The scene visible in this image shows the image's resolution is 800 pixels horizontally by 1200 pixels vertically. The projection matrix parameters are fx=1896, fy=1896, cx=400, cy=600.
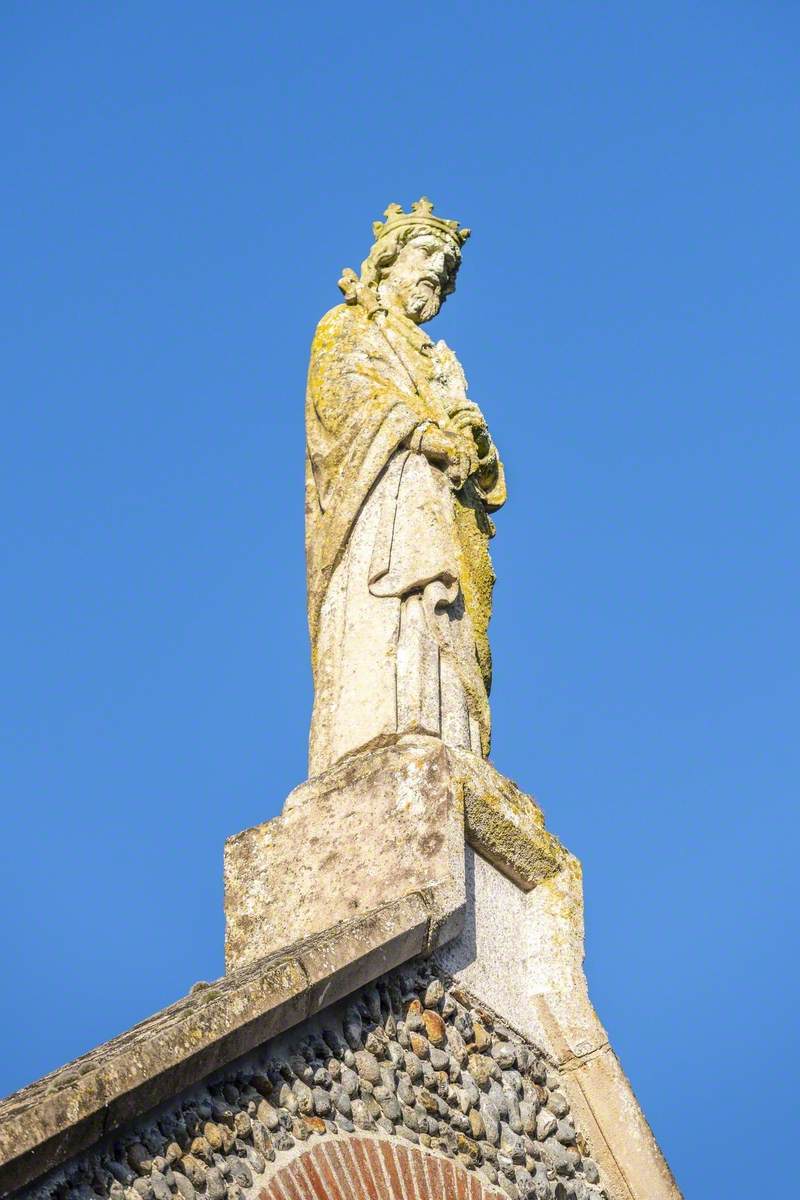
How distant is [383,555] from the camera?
9.24 m

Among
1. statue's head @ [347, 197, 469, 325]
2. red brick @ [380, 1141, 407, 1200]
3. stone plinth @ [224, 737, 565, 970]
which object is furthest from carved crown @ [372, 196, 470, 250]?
red brick @ [380, 1141, 407, 1200]

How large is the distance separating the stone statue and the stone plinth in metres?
0.31

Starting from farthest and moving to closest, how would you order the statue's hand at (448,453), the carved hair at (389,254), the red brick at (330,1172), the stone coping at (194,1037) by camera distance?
the carved hair at (389,254) < the statue's hand at (448,453) < the red brick at (330,1172) < the stone coping at (194,1037)

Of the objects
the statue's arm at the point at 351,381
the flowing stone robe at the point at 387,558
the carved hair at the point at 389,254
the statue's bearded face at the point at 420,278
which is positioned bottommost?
the flowing stone robe at the point at 387,558

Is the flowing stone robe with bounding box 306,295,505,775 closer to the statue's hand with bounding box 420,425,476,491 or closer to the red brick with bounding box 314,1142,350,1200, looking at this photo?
the statue's hand with bounding box 420,425,476,491

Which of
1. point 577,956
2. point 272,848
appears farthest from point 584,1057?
point 272,848

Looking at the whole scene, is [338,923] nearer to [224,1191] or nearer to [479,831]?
[479,831]

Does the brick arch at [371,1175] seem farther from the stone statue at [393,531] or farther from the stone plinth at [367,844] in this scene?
the stone statue at [393,531]

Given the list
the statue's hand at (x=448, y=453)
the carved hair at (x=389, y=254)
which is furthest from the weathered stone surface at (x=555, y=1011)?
Answer: the carved hair at (x=389, y=254)

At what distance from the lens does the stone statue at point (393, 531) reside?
29.1 feet

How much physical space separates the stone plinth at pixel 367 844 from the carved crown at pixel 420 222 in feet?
12.3

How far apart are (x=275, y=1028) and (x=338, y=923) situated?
1.21m

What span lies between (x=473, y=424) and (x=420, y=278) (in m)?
1.26

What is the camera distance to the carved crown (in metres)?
11.1
